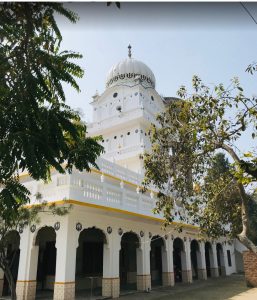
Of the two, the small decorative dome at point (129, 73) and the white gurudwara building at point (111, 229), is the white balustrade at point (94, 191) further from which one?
the small decorative dome at point (129, 73)

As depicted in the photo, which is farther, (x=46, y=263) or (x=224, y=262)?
(x=224, y=262)

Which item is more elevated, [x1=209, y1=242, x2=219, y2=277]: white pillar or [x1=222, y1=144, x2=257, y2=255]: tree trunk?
[x1=222, y1=144, x2=257, y2=255]: tree trunk

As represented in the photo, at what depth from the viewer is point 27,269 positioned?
40.9 feet

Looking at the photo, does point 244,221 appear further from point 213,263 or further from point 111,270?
point 213,263

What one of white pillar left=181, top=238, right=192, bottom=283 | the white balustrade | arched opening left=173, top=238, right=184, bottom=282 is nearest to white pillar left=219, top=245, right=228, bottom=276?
arched opening left=173, top=238, right=184, bottom=282

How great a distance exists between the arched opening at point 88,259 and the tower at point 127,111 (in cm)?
605

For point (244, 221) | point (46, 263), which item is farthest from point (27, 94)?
point (46, 263)

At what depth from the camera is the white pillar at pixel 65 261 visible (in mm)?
11141

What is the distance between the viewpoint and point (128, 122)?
2369 cm

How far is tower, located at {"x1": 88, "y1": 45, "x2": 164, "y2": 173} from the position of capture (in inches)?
904

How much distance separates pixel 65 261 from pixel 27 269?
7.30ft

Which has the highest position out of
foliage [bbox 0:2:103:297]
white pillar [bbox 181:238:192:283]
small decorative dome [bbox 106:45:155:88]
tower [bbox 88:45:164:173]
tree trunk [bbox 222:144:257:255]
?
small decorative dome [bbox 106:45:155:88]

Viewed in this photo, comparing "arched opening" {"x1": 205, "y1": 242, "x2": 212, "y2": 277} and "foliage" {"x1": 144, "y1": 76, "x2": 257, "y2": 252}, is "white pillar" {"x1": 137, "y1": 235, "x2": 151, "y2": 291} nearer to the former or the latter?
"foliage" {"x1": 144, "y1": 76, "x2": 257, "y2": 252}

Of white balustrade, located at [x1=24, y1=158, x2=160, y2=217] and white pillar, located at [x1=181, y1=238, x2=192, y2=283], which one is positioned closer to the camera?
white balustrade, located at [x1=24, y1=158, x2=160, y2=217]
